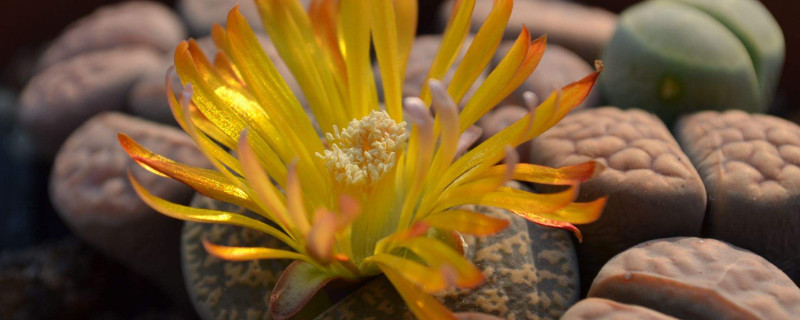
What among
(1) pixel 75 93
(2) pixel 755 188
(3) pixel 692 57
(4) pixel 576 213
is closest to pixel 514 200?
(4) pixel 576 213

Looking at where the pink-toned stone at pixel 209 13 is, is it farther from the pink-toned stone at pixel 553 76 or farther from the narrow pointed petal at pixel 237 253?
the narrow pointed petal at pixel 237 253

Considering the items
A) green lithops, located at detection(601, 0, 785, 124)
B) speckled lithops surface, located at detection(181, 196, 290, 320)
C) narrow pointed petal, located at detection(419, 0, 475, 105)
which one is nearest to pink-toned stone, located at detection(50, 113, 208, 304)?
speckled lithops surface, located at detection(181, 196, 290, 320)

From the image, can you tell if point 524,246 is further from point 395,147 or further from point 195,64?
point 195,64

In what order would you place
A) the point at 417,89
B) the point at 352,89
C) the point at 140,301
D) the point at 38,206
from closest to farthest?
the point at 352,89
the point at 417,89
the point at 140,301
the point at 38,206

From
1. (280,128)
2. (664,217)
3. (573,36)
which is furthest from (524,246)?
(573,36)

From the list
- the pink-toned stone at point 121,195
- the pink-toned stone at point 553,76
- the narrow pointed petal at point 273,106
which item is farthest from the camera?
the pink-toned stone at point 553,76

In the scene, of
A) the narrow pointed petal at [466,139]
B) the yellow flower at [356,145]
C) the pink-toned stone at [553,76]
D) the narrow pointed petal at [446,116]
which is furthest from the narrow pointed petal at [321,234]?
the pink-toned stone at [553,76]

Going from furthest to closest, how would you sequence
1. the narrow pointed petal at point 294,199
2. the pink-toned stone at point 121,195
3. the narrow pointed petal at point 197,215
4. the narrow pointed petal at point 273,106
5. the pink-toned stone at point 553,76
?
the pink-toned stone at point 553,76 → the pink-toned stone at point 121,195 → the narrow pointed petal at point 273,106 → the narrow pointed petal at point 197,215 → the narrow pointed petal at point 294,199
